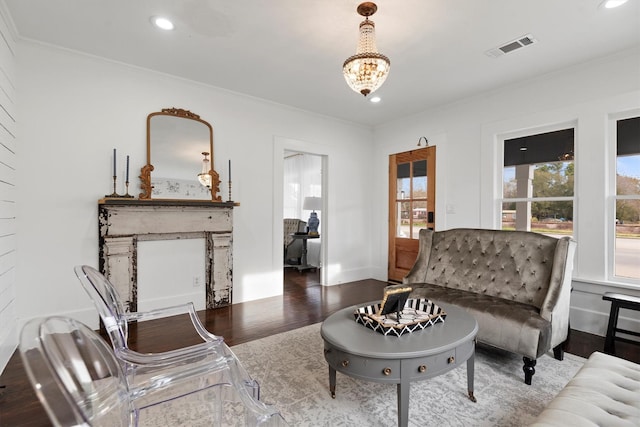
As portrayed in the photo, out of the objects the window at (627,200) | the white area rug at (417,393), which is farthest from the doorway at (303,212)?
the window at (627,200)

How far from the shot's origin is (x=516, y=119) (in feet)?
12.6

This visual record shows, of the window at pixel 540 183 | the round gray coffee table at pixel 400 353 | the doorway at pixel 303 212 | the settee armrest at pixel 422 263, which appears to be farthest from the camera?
the doorway at pixel 303 212

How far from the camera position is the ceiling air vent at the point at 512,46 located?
284cm

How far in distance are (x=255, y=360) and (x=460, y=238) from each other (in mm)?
2349

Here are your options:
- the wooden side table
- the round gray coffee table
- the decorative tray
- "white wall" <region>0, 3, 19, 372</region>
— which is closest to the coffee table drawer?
the round gray coffee table

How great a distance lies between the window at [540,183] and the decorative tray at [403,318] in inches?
97.3

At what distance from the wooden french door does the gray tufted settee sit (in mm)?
1445

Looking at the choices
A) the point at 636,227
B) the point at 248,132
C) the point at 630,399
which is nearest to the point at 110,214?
the point at 248,132

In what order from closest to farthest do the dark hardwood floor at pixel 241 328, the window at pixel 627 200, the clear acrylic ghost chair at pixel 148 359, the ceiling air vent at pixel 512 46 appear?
the clear acrylic ghost chair at pixel 148 359 → the dark hardwood floor at pixel 241 328 → the ceiling air vent at pixel 512 46 → the window at pixel 627 200

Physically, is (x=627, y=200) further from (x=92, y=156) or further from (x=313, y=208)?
(x=92, y=156)

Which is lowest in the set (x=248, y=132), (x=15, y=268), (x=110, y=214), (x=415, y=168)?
(x=15, y=268)

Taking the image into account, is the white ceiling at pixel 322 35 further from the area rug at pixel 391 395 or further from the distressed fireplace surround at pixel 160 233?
the area rug at pixel 391 395

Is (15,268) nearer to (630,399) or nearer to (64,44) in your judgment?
(64,44)

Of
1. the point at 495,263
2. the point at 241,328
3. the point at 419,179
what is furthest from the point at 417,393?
the point at 419,179
